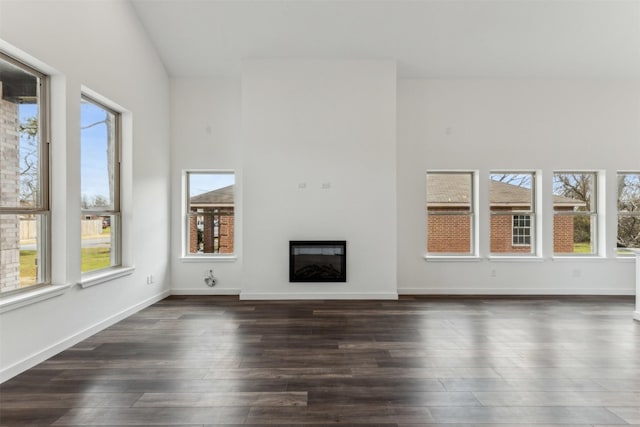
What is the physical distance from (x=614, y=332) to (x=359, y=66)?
15.0ft

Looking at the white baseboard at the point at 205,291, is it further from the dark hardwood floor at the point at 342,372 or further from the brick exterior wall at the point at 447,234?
the brick exterior wall at the point at 447,234

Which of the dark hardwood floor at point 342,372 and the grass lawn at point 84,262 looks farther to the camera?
the grass lawn at point 84,262

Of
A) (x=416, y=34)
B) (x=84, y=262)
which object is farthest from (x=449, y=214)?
(x=84, y=262)

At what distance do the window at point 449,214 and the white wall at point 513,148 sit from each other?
0.65 ft

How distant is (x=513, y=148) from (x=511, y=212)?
40.8 inches

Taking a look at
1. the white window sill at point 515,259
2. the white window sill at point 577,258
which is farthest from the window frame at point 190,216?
the white window sill at point 577,258

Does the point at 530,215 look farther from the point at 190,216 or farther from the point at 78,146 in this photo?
the point at 78,146

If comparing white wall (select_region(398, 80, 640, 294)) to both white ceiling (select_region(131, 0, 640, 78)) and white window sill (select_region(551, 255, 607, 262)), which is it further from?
white ceiling (select_region(131, 0, 640, 78))

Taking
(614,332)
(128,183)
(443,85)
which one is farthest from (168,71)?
(614,332)

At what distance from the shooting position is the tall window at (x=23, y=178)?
281 centimetres

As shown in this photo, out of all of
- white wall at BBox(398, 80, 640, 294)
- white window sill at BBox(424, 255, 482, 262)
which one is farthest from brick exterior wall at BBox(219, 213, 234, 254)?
white window sill at BBox(424, 255, 482, 262)

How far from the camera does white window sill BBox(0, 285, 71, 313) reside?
2.61 meters

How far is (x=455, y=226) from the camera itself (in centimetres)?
573

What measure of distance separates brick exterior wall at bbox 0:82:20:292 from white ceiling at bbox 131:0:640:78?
2.50 m
